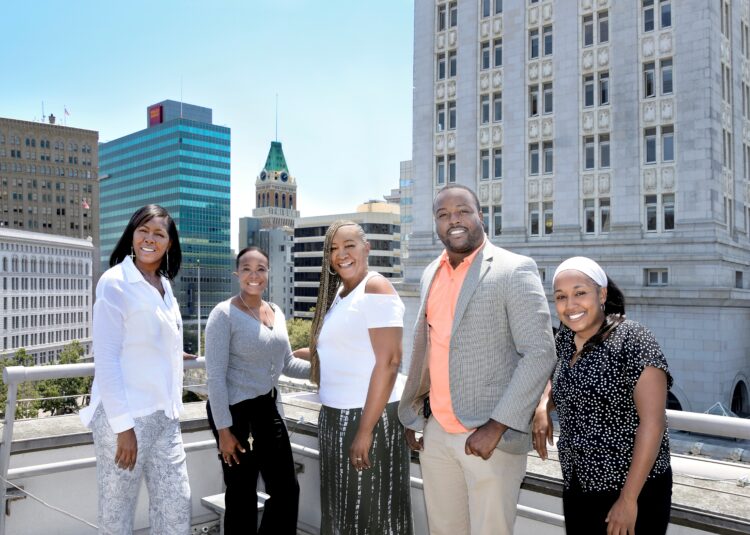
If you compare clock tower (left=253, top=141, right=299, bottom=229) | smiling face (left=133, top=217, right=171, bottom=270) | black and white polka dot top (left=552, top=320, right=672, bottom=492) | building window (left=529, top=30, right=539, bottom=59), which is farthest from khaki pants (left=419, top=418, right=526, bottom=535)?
clock tower (left=253, top=141, right=299, bottom=229)

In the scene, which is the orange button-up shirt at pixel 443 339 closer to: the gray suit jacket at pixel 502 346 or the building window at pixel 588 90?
the gray suit jacket at pixel 502 346

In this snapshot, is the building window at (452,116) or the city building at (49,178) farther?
the city building at (49,178)

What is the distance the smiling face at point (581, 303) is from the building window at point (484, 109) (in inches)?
1381

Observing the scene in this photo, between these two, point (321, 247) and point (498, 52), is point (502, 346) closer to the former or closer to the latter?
point (498, 52)

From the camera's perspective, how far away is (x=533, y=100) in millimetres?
35062

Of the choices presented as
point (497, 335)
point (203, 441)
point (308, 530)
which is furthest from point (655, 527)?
point (203, 441)

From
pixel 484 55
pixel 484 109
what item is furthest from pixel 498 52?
pixel 484 109

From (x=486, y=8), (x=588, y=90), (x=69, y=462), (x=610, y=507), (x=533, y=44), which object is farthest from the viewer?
(x=486, y=8)

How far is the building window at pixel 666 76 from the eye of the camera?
30.5m

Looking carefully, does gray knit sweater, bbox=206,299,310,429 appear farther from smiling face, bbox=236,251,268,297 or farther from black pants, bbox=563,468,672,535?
black pants, bbox=563,468,672,535

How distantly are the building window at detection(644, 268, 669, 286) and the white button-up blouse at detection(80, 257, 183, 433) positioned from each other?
3016 centimetres

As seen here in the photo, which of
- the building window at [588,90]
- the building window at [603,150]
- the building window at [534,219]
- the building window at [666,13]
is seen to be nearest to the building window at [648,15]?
the building window at [666,13]

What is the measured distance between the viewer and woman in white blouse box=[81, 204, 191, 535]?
3293mm

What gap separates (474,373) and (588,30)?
34.2 metres
